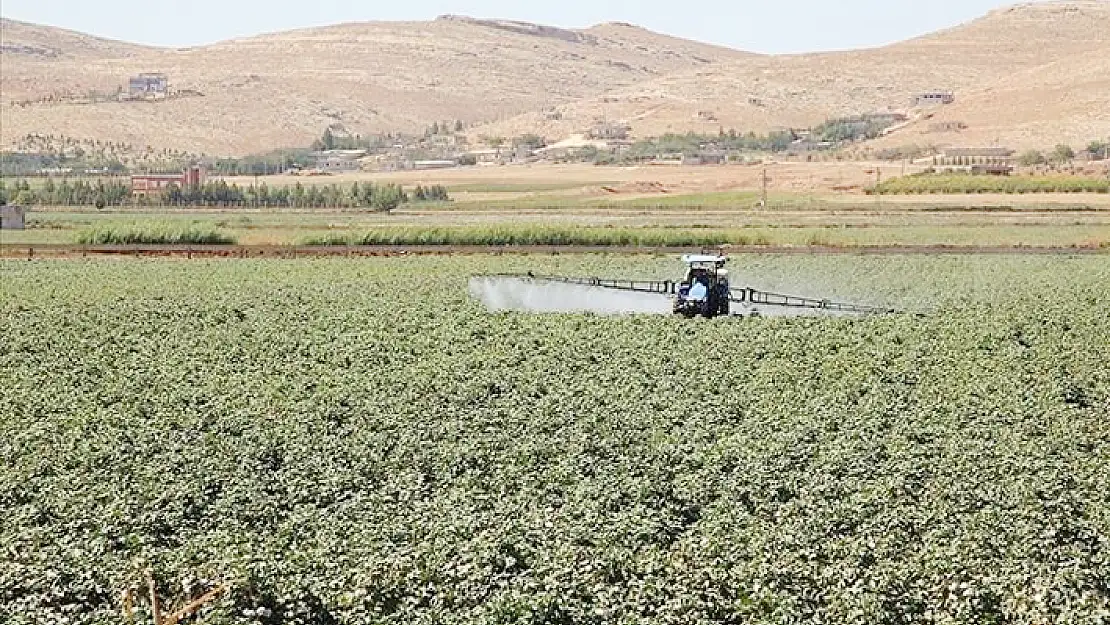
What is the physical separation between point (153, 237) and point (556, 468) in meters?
43.3

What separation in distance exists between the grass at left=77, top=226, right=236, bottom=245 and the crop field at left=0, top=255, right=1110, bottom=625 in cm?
2550

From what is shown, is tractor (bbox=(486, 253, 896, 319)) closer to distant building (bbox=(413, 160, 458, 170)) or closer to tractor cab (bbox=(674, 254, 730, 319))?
tractor cab (bbox=(674, 254, 730, 319))

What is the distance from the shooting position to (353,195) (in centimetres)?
8988

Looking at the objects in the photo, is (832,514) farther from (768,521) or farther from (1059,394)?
(1059,394)

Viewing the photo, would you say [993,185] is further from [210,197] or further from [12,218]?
[12,218]

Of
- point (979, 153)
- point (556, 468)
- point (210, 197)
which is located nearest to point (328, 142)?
point (979, 153)

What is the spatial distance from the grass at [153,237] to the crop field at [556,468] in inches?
1004

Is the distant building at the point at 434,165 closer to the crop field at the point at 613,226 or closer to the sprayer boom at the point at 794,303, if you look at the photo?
the crop field at the point at 613,226

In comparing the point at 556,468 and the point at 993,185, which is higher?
the point at 993,185

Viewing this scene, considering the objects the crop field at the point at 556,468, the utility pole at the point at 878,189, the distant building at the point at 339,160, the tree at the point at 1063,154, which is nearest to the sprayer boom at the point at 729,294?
the crop field at the point at 556,468

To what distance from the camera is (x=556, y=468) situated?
1808cm

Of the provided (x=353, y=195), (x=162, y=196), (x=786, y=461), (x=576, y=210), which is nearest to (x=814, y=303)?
(x=786, y=461)

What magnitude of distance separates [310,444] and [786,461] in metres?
5.83

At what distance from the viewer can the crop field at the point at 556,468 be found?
13820 millimetres
